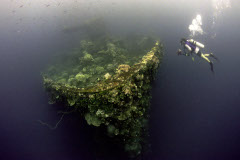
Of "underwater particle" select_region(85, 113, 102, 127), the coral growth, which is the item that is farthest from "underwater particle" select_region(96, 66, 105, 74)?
"underwater particle" select_region(85, 113, 102, 127)

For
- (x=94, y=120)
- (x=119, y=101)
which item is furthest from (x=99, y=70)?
(x=94, y=120)

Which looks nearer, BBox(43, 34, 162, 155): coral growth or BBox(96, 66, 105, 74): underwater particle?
BBox(43, 34, 162, 155): coral growth

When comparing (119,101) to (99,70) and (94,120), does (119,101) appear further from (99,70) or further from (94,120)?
(99,70)

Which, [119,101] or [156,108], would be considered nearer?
[119,101]

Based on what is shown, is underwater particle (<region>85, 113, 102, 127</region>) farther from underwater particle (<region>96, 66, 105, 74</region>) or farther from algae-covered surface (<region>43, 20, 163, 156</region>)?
underwater particle (<region>96, 66, 105, 74</region>)

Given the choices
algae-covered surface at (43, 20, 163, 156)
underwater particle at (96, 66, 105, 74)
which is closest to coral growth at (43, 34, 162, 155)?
algae-covered surface at (43, 20, 163, 156)

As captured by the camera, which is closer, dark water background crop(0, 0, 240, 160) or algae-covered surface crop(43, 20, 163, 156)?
algae-covered surface crop(43, 20, 163, 156)

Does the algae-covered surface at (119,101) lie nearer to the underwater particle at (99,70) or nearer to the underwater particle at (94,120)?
the underwater particle at (94,120)

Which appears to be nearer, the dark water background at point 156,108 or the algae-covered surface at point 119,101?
the algae-covered surface at point 119,101

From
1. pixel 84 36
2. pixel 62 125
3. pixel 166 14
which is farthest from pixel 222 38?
pixel 62 125

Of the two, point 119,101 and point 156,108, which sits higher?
point 119,101

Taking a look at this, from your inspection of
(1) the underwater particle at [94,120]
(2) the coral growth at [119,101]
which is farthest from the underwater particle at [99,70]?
(1) the underwater particle at [94,120]
